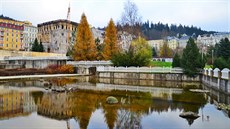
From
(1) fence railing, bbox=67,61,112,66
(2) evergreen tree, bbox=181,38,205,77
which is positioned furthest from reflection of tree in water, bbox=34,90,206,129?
(1) fence railing, bbox=67,61,112,66

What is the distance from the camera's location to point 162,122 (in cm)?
1143

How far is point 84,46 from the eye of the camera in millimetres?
50688

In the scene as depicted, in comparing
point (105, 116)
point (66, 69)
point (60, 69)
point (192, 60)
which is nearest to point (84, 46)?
point (66, 69)

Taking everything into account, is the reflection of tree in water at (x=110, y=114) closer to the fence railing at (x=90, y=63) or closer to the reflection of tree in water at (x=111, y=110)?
the reflection of tree in water at (x=111, y=110)

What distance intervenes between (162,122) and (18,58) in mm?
50013

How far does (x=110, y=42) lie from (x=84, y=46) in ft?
18.2

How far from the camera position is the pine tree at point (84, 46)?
50.7 m

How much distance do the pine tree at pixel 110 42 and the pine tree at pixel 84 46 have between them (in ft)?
9.68

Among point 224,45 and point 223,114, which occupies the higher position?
point 224,45

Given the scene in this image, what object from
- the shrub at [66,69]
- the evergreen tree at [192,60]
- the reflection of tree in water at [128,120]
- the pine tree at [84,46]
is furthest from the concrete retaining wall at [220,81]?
the pine tree at [84,46]

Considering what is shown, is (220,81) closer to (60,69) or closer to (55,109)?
(55,109)

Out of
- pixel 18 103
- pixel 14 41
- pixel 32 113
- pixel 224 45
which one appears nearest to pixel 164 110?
pixel 32 113

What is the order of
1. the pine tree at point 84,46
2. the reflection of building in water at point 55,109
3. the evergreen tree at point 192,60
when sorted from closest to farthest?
the reflection of building in water at point 55,109 → the evergreen tree at point 192,60 → the pine tree at point 84,46

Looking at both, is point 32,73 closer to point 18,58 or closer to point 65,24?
point 18,58
